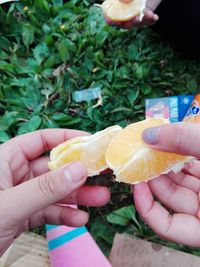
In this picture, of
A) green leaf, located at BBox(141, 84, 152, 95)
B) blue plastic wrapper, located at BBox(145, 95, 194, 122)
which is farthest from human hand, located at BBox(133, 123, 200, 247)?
green leaf, located at BBox(141, 84, 152, 95)

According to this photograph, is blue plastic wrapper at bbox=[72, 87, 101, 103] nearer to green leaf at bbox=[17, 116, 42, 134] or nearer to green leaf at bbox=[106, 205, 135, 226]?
green leaf at bbox=[17, 116, 42, 134]

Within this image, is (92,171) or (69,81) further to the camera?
(69,81)

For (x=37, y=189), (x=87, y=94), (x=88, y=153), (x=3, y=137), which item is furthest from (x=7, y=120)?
(x=37, y=189)

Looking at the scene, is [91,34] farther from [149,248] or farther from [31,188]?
[31,188]

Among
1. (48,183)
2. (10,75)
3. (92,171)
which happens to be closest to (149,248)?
(92,171)

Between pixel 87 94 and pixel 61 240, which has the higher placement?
pixel 87 94

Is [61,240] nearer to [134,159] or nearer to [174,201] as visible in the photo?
[174,201]
